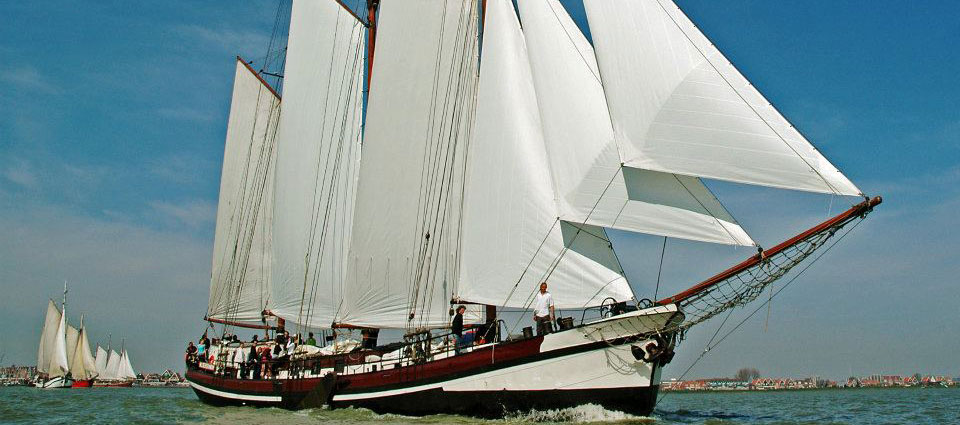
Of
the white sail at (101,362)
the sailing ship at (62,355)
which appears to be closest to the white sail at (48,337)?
the sailing ship at (62,355)

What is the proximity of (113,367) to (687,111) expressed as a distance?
117549 mm

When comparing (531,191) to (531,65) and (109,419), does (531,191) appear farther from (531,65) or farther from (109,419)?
(109,419)

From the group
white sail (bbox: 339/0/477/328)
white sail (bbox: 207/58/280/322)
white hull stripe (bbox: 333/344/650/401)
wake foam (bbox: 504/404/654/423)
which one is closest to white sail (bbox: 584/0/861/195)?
white hull stripe (bbox: 333/344/650/401)

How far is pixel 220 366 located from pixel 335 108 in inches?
A: 509

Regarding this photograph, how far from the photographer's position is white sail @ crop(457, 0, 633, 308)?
24.5m

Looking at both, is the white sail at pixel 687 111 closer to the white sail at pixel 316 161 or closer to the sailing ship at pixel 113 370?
the white sail at pixel 316 161

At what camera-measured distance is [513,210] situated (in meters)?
25.8

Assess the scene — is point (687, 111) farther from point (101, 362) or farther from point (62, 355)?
point (101, 362)

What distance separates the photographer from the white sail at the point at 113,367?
11881cm

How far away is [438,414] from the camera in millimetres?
24094

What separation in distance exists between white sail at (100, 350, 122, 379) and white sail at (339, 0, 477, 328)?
99839mm

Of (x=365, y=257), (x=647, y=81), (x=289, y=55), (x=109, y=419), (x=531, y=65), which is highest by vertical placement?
(x=289, y=55)

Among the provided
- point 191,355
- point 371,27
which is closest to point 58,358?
point 191,355

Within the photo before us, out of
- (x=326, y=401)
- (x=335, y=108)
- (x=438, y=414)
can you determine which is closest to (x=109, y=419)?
(x=326, y=401)
